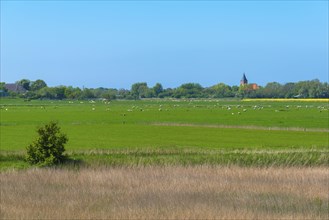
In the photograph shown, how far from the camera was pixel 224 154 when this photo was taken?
20859 millimetres

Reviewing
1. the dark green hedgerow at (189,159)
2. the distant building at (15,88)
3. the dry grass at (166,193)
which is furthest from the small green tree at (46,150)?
the distant building at (15,88)

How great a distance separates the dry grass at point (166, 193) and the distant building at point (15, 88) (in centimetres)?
16359

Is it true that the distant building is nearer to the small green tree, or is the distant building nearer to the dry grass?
the small green tree

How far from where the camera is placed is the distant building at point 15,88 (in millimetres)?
174000

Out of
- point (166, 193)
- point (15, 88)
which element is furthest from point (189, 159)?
point (15, 88)

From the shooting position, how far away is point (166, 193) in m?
11.7

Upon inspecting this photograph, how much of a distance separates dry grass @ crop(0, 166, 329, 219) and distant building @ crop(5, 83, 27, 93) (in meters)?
164

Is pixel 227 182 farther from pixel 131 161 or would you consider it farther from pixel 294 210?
pixel 131 161

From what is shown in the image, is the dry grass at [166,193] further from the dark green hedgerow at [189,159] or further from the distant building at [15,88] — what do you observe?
the distant building at [15,88]

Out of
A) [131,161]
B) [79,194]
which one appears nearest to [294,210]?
[79,194]

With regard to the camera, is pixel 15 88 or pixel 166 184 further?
pixel 15 88

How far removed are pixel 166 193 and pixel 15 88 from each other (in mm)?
171237

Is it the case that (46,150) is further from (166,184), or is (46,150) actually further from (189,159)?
(166,184)

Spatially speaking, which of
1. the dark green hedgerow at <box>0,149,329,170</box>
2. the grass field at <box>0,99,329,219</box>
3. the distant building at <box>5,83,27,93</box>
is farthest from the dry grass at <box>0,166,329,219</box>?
the distant building at <box>5,83,27,93</box>
